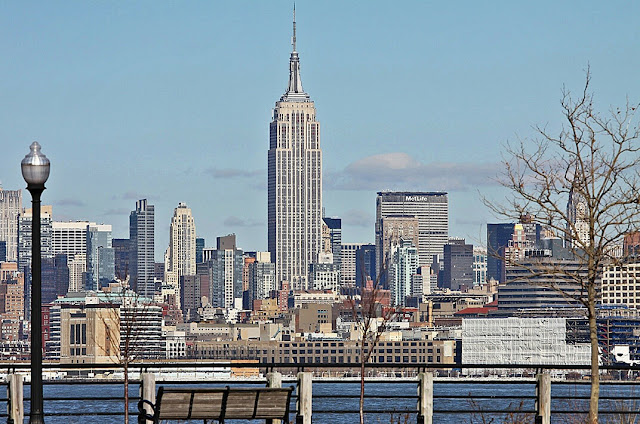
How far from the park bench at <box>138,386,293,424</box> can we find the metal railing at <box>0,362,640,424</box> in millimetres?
1240

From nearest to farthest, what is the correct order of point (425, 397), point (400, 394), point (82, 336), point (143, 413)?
point (143, 413), point (425, 397), point (400, 394), point (82, 336)

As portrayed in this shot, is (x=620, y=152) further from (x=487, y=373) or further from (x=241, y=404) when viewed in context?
(x=487, y=373)

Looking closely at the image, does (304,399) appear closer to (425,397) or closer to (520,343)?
(425,397)

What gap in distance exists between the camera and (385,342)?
173 meters

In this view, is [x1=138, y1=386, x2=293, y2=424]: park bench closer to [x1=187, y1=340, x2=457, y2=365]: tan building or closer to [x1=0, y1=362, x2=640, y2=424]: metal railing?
[x1=0, y1=362, x2=640, y2=424]: metal railing

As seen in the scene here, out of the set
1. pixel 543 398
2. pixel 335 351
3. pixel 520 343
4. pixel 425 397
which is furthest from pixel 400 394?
pixel 520 343

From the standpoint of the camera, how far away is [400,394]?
81688 millimetres

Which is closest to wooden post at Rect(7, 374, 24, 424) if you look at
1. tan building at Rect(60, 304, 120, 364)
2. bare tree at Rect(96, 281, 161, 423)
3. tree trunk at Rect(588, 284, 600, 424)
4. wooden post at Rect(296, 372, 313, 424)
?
bare tree at Rect(96, 281, 161, 423)

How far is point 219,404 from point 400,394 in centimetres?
6972

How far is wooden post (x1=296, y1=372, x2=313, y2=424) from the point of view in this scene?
47.8 feet

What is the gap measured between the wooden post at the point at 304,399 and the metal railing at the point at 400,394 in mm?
21

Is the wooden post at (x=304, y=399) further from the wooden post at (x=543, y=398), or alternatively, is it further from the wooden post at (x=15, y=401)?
the wooden post at (x=15, y=401)

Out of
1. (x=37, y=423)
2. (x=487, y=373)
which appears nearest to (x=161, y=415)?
(x=37, y=423)

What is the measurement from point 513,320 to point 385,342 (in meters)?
20.1
